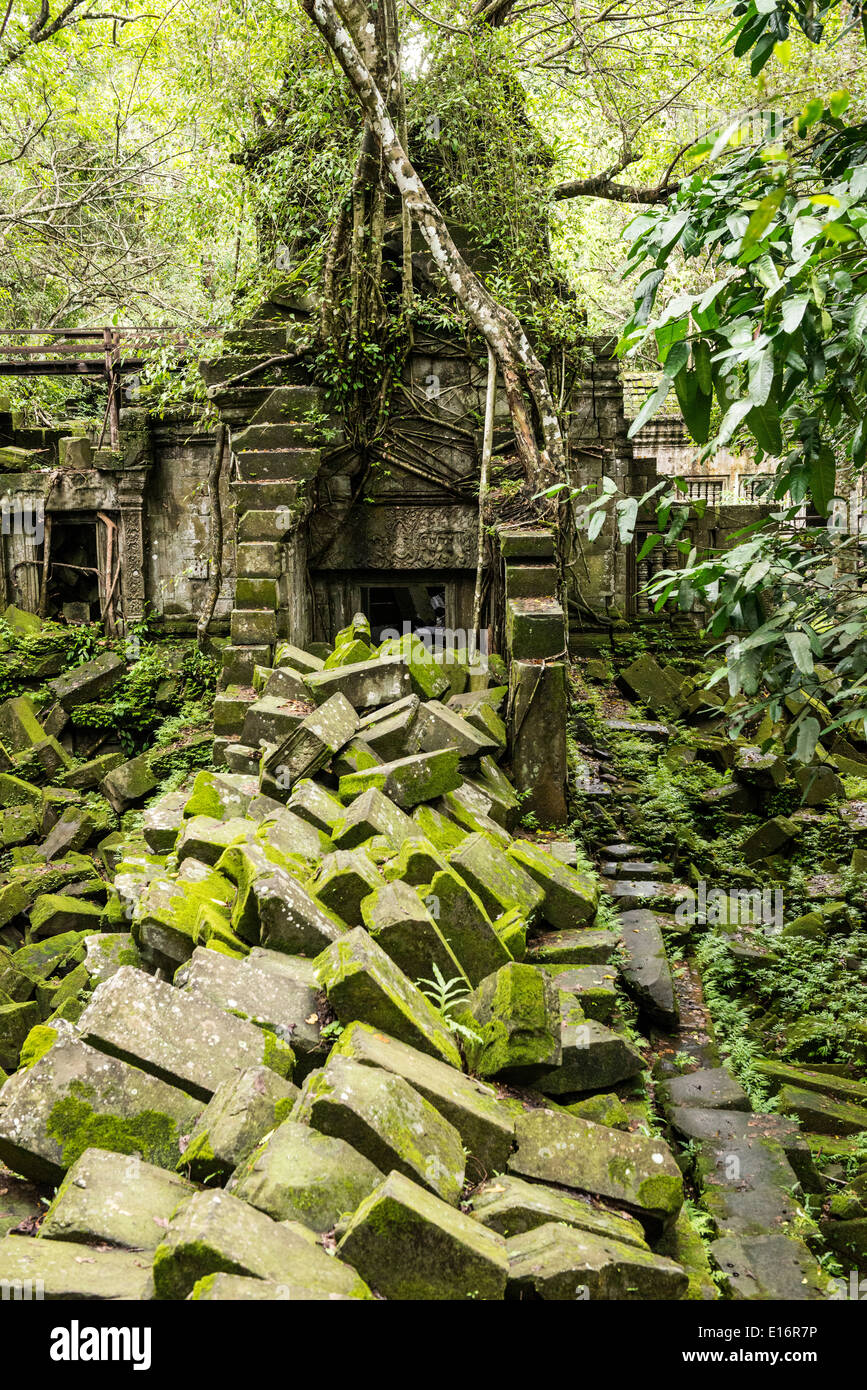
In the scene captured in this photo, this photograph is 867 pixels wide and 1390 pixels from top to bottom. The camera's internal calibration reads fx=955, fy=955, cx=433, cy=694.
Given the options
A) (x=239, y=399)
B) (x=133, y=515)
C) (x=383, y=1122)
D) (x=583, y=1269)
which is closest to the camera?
(x=583, y=1269)

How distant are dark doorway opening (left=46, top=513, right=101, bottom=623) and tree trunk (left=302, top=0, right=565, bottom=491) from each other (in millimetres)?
6921

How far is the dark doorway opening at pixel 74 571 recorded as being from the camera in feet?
42.6

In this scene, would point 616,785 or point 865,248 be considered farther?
point 616,785

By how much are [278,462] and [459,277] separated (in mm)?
2158

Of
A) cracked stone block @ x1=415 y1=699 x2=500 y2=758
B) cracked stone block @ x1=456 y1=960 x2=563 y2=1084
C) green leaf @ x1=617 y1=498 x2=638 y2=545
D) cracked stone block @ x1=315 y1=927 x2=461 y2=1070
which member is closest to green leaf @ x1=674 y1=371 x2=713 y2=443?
green leaf @ x1=617 y1=498 x2=638 y2=545

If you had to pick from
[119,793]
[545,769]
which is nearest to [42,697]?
[119,793]

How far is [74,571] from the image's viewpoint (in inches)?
525

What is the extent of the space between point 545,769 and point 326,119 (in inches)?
290

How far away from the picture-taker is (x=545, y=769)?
6188 mm

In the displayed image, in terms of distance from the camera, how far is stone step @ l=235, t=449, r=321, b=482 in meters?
8.34

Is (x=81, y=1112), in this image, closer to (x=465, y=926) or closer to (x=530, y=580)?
(x=465, y=926)

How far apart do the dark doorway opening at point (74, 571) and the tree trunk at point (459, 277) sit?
6.92 m

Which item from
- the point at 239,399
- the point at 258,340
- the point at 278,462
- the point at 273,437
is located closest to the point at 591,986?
the point at 278,462

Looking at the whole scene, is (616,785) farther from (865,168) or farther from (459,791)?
(865,168)
